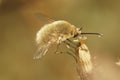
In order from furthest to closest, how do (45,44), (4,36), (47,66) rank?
(4,36) → (47,66) → (45,44)

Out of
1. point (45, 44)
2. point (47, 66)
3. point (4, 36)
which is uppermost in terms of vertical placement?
point (4, 36)

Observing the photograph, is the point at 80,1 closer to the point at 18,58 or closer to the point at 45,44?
the point at 18,58

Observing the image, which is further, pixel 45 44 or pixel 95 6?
pixel 95 6

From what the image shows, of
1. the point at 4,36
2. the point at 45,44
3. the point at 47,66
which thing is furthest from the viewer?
the point at 4,36

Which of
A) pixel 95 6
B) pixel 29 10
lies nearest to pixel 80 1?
pixel 95 6

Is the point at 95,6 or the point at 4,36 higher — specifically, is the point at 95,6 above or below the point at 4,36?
above

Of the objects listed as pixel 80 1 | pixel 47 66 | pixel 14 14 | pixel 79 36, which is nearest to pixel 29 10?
pixel 14 14
